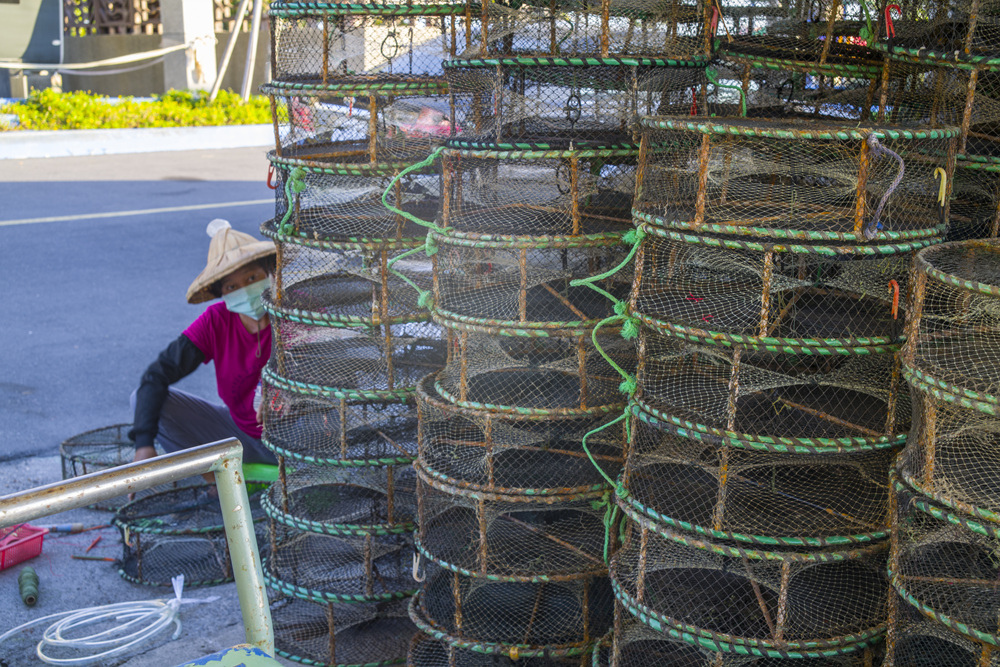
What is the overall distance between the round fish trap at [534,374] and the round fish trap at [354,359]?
29 centimetres

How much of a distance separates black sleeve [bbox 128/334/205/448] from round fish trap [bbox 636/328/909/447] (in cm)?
228

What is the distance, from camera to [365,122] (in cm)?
403

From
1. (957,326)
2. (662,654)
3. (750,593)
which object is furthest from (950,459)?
(662,654)

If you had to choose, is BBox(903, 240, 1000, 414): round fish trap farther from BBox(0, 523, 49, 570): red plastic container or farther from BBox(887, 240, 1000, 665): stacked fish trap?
BBox(0, 523, 49, 570): red plastic container

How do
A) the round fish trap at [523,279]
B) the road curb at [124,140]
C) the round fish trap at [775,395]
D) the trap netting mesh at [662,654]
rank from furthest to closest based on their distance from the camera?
the road curb at [124,140]
the round fish trap at [523,279]
the trap netting mesh at [662,654]
the round fish trap at [775,395]

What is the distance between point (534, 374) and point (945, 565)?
137 cm

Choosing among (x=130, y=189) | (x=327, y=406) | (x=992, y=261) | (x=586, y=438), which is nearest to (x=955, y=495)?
(x=992, y=261)

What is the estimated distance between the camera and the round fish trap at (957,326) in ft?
7.42

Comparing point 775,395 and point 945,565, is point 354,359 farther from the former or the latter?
point 945,565

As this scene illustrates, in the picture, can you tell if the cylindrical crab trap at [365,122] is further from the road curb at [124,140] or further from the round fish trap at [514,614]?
the road curb at [124,140]

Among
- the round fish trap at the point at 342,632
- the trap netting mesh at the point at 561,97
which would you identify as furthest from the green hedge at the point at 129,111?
the trap netting mesh at the point at 561,97

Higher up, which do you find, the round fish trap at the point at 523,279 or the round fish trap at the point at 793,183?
the round fish trap at the point at 793,183

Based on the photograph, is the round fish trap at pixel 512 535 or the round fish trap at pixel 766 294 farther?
the round fish trap at pixel 512 535

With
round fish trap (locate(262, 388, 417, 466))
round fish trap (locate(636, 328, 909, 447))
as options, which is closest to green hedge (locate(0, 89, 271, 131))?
round fish trap (locate(262, 388, 417, 466))
